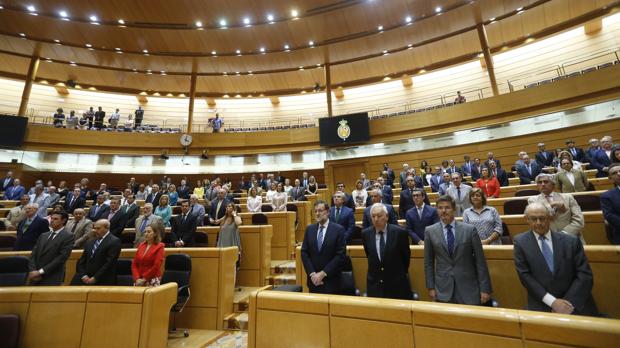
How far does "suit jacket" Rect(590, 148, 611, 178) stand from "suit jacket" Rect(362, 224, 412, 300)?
14.8 feet

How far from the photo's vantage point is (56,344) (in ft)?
6.74

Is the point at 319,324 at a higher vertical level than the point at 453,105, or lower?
lower

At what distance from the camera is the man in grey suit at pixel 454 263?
5.96ft

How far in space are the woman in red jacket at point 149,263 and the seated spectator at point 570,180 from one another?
4.66 m

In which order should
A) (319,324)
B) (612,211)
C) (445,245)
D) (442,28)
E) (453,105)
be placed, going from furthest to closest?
(442,28) < (453,105) < (612,211) < (445,245) < (319,324)

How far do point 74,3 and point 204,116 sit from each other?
6717mm

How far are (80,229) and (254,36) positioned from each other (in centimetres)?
925

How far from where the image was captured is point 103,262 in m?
2.72

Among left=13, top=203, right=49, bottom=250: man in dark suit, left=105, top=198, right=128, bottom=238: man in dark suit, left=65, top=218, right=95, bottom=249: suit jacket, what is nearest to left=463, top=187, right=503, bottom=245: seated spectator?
left=65, top=218, right=95, bottom=249: suit jacket

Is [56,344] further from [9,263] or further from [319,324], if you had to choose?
[319,324]

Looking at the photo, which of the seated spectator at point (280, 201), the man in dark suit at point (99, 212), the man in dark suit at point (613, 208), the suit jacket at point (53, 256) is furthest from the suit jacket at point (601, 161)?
the man in dark suit at point (99, 212)

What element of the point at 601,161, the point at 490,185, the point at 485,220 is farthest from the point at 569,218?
the point at 601,161

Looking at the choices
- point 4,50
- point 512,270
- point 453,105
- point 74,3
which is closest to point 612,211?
point 512,270

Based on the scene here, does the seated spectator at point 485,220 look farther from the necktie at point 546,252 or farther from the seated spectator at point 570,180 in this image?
the seated spectator at point 570,180
